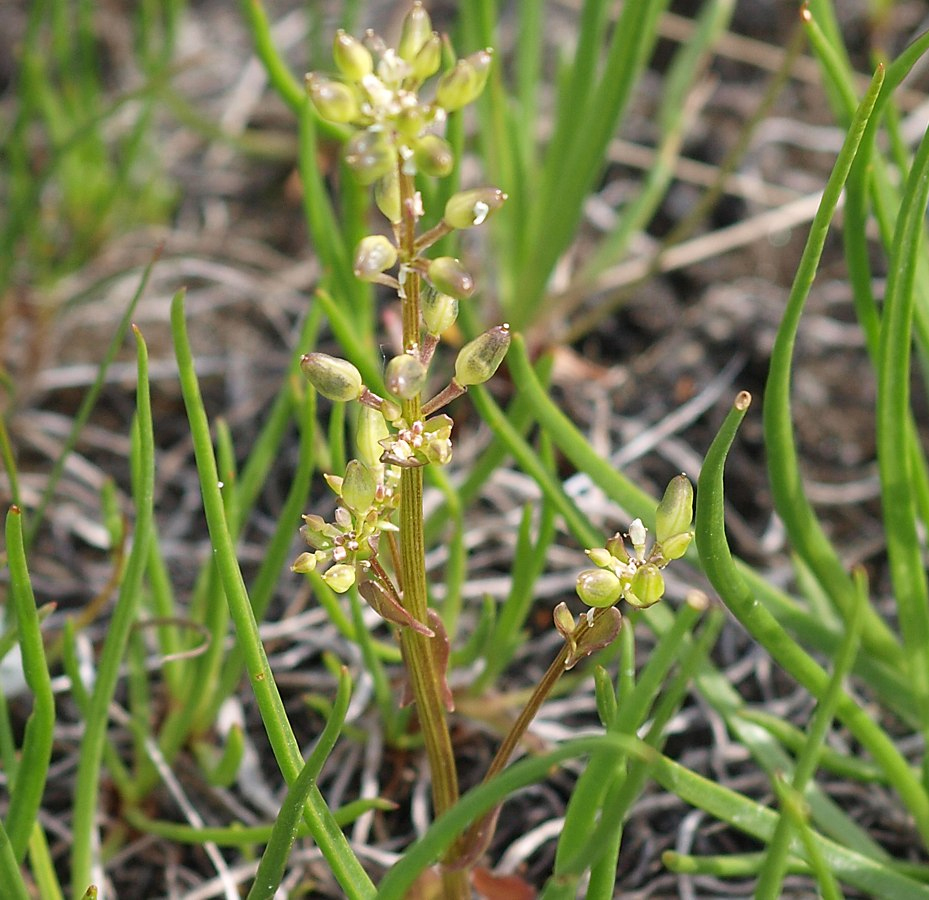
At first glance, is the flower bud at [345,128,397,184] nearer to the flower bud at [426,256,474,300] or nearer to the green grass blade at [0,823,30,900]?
the flower bud at [426,256,474,300]

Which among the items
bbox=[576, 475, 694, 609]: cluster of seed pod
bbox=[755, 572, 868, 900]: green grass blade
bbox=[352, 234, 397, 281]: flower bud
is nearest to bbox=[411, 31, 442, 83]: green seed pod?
bbox=[352, 234, 397, 281]: flower bud

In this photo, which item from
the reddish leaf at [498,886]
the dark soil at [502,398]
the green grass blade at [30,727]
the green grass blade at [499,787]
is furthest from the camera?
the dark soil at [502,398]

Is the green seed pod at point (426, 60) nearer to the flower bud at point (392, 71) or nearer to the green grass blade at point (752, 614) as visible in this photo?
the flower bud at point (392, 71)

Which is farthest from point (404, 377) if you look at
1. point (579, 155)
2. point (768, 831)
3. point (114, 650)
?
point (579, 155)

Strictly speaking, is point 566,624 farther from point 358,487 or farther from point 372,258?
point 372,258

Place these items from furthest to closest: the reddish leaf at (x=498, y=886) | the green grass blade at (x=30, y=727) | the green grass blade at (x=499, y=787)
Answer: the reddish leaf at (x=498, y=886)
the green grass blade at (x=30, y=727)
the green grass blade at (x=499, y=787)

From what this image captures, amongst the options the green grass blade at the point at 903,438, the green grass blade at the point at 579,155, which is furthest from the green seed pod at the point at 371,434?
the green grass blade at the point at 579,155
